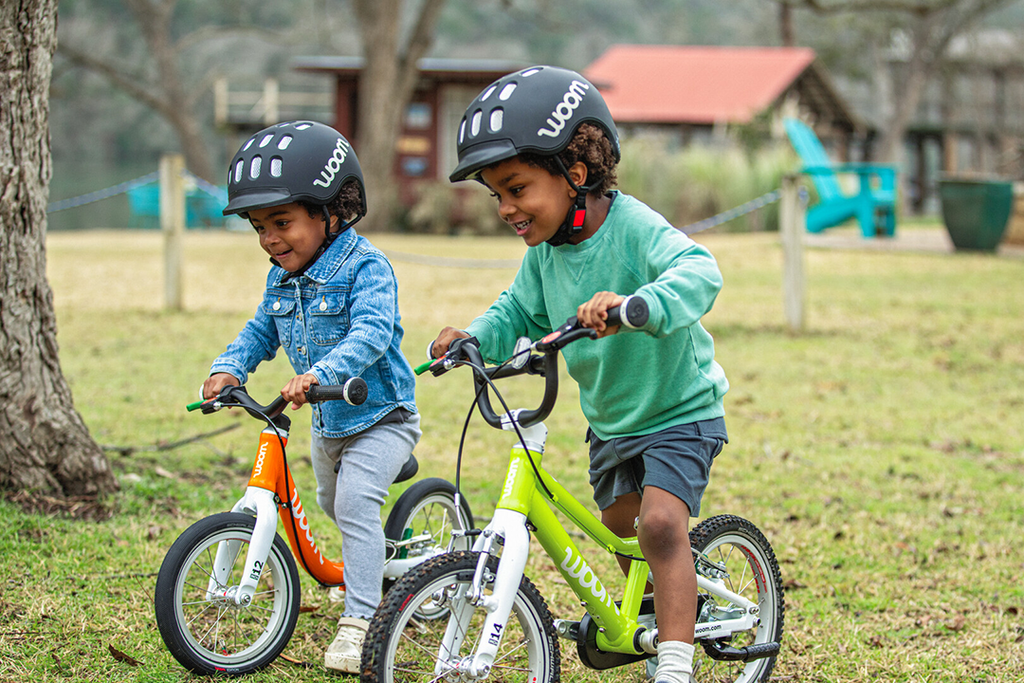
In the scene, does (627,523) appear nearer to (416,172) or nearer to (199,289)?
(199,289)

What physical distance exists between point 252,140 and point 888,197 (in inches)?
678

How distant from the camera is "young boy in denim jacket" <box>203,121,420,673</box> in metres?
3.12

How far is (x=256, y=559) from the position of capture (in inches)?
118

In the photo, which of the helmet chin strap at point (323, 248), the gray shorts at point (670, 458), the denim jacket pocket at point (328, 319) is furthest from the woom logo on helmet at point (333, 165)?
the gray shorts at point (670, 458)

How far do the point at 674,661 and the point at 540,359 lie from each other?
846mm

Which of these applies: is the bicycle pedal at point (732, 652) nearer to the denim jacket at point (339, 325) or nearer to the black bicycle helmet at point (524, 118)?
the denim jacket at point (339, 325)

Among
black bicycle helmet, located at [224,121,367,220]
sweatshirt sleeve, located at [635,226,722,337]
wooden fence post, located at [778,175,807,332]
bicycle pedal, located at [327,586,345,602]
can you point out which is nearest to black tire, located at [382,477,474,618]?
bicycle pedal, located at [327,586,345,602]

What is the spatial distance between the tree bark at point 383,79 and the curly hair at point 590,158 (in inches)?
764

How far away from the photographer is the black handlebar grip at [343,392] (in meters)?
2.76

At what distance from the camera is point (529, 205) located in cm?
267

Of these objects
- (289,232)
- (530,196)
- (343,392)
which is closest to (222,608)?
(343,392)

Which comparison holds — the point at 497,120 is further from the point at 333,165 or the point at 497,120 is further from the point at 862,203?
the point at 862,203

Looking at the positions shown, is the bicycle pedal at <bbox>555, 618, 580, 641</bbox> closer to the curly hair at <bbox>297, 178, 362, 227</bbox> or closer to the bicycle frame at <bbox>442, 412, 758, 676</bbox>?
the bicycle frame at <bbox>442, 412, 758, 676</bbox>

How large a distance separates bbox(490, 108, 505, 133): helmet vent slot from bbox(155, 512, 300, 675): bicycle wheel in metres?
1.35
